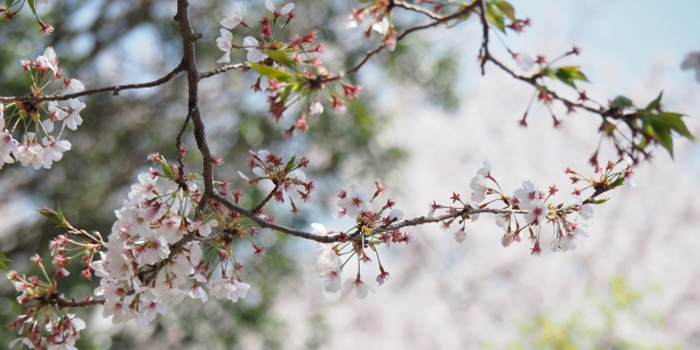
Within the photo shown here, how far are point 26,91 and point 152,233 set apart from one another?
8.14ft

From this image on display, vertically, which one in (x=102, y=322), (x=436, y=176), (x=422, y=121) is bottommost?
(x=102, y=322)

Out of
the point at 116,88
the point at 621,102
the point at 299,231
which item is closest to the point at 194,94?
the point at 116,88

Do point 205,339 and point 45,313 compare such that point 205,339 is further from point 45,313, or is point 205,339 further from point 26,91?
→ point 45,313

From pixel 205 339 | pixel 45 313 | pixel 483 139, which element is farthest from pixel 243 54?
pixel 483 139

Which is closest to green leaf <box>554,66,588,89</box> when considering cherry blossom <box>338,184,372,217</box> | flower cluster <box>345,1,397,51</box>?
flower cluster <box>345,1,397,51</box>

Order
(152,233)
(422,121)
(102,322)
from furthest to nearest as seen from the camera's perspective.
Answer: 1. (422,121)
2. (102,322)
3. (152,233)

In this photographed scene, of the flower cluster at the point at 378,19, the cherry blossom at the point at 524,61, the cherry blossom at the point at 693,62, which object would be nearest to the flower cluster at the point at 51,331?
the flower cluster at the point at 378,19

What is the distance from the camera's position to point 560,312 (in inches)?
224

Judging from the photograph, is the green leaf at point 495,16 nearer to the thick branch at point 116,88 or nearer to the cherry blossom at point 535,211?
the cherry blossom at point 535,211

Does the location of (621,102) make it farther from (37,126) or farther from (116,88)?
(37,126)

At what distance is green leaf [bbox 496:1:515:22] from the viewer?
501mm

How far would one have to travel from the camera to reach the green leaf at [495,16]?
0.50m

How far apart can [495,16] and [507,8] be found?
0.04ft

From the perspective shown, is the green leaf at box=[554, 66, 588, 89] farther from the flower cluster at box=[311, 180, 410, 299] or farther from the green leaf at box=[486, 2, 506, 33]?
the flower cluster at box=[311, 180, 410, 299]
